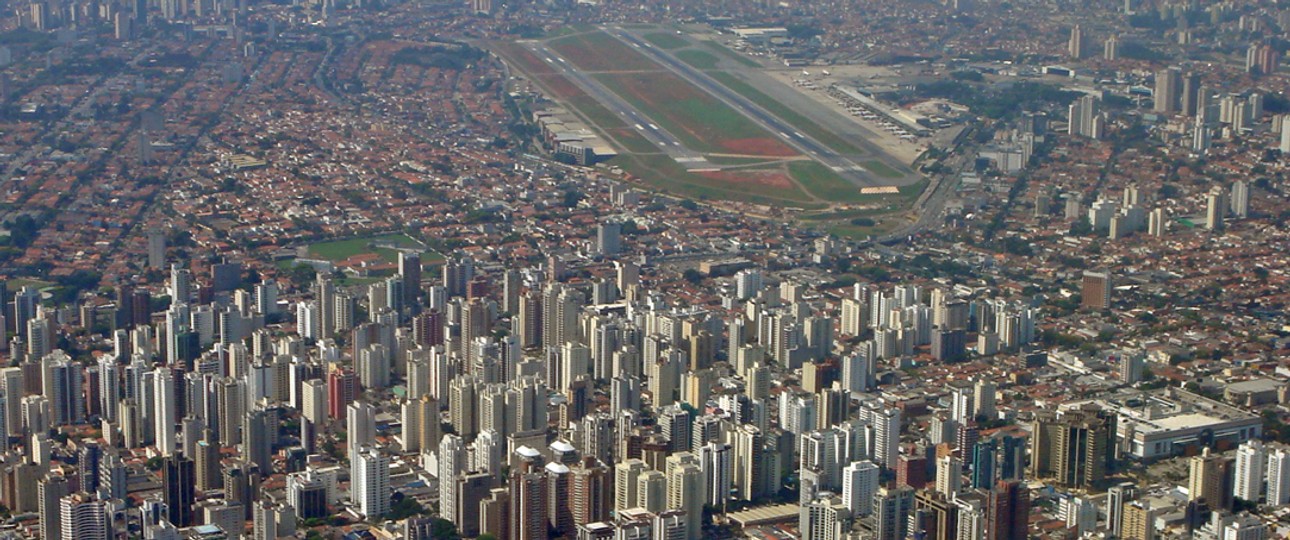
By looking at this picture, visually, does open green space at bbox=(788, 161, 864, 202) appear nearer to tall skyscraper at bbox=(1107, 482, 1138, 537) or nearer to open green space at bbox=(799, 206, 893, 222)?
open green space at bbox=(799, 206, 893, 222)

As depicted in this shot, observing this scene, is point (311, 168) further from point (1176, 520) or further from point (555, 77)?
point (1176, 520)

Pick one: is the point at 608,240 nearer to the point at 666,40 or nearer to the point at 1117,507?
the point at 1117,507

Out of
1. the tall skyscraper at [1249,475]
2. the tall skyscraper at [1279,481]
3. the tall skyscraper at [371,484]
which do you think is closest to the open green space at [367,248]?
the tall skyscraper at [371,484]

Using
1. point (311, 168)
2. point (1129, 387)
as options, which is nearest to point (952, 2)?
point (311, 168)

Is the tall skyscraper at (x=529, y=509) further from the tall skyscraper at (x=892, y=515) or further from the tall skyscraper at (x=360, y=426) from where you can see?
the tall skyscraper at (x=360, y=426)

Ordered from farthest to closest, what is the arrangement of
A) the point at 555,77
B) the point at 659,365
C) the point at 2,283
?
the point at 555,77 < the point at 2,283 < the point at 659,365

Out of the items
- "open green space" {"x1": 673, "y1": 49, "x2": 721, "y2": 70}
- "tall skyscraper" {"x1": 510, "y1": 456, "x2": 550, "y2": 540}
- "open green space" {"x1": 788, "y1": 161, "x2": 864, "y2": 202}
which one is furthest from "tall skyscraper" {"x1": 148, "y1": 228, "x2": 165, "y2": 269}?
"open green space" {"x1": 673, "y1": 49, "x2": 721, "y2": 70}

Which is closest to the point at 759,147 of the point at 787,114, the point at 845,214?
the point at 787,114
